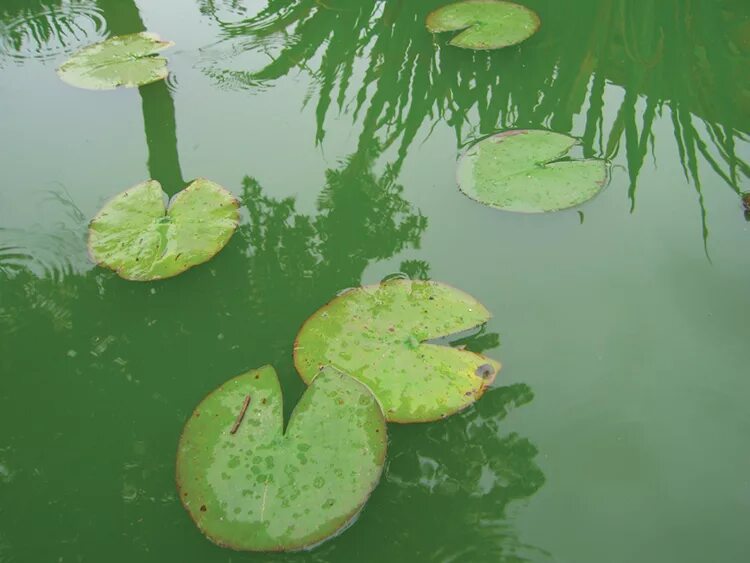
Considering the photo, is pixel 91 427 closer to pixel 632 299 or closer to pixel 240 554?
pixel 240 554

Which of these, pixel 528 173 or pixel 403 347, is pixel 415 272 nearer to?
pixel 403 347

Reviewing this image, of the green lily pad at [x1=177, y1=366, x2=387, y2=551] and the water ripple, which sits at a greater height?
the water ripple

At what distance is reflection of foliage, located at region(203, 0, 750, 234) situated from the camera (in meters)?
2.45

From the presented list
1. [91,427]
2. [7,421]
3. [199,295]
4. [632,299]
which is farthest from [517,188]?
[7,421]

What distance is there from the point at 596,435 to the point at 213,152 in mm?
1839

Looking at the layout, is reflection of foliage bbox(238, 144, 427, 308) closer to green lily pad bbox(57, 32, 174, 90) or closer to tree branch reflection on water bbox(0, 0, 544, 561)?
tree branch reflection on water bbox(0, 0, 544, 561)

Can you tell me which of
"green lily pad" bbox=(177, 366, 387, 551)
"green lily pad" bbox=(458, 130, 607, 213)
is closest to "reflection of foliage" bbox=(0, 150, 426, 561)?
"green lily pad" bbox=(177, 366, 387, 551)

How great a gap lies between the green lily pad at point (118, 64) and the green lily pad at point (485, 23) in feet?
4.65

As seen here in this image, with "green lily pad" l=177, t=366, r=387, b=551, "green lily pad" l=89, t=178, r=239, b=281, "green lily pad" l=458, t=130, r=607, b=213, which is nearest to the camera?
"green lily pad" l=177, t=366, r=387, b=551

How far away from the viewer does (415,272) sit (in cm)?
196

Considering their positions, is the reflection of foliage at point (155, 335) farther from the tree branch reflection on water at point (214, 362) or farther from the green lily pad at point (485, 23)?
the green lily pad at point (485, 23)

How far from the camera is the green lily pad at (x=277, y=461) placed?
135 centimetres

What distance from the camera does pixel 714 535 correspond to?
55.1 inches

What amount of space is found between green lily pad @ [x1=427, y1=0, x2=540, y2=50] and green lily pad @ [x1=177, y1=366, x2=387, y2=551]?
6.71ft
